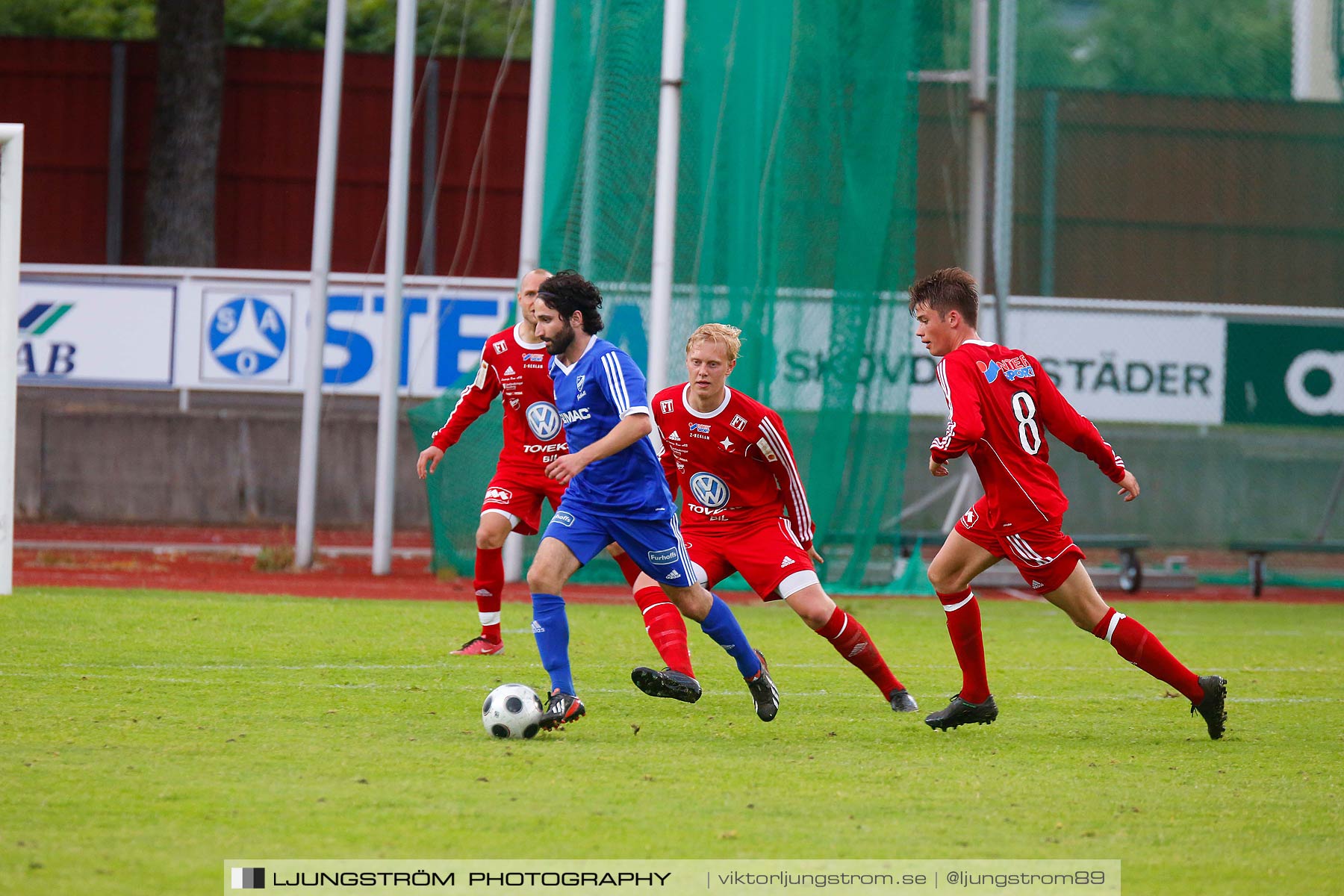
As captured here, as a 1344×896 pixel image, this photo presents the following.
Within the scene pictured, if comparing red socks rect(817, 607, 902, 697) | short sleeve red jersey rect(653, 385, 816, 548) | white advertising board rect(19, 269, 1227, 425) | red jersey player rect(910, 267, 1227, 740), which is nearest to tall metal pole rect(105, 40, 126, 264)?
white advertising board rect(19, 269, 1227, 425)

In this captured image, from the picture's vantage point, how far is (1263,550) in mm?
13570

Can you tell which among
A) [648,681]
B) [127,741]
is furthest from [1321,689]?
[127,741]

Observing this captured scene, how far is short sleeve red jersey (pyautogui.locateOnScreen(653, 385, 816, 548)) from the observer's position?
6.65 m

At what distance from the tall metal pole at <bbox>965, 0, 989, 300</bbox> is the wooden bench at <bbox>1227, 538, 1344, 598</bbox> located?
3.39 m

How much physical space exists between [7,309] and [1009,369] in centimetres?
643

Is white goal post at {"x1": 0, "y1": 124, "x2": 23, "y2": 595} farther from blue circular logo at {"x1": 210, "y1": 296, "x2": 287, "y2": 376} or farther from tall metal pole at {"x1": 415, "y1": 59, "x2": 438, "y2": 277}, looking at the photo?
tall metal pole at {"x1": 415, "y1": 59, "x2": 438, "y2": 277}

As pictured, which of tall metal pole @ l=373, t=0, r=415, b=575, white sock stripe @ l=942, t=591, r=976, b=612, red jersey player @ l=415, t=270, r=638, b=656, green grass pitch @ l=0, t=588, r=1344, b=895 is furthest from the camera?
tall metal pole @ l=373, t=0, r=415, b=575

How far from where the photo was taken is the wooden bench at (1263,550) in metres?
13.5

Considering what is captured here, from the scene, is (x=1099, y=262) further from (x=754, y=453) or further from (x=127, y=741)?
(x=127, y=741)

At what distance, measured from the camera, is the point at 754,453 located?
6.75m

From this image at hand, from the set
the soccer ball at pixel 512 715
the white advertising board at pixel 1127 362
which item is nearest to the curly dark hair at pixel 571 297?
the soccer ball at pixel 512 715

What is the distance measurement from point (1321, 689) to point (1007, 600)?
4865mm

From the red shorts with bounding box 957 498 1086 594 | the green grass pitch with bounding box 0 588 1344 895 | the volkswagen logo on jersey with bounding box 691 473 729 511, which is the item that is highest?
the volkswagen logo on jersey with bounding box 691 473 729 511

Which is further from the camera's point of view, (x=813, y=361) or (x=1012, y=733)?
(x=813, y=361)
